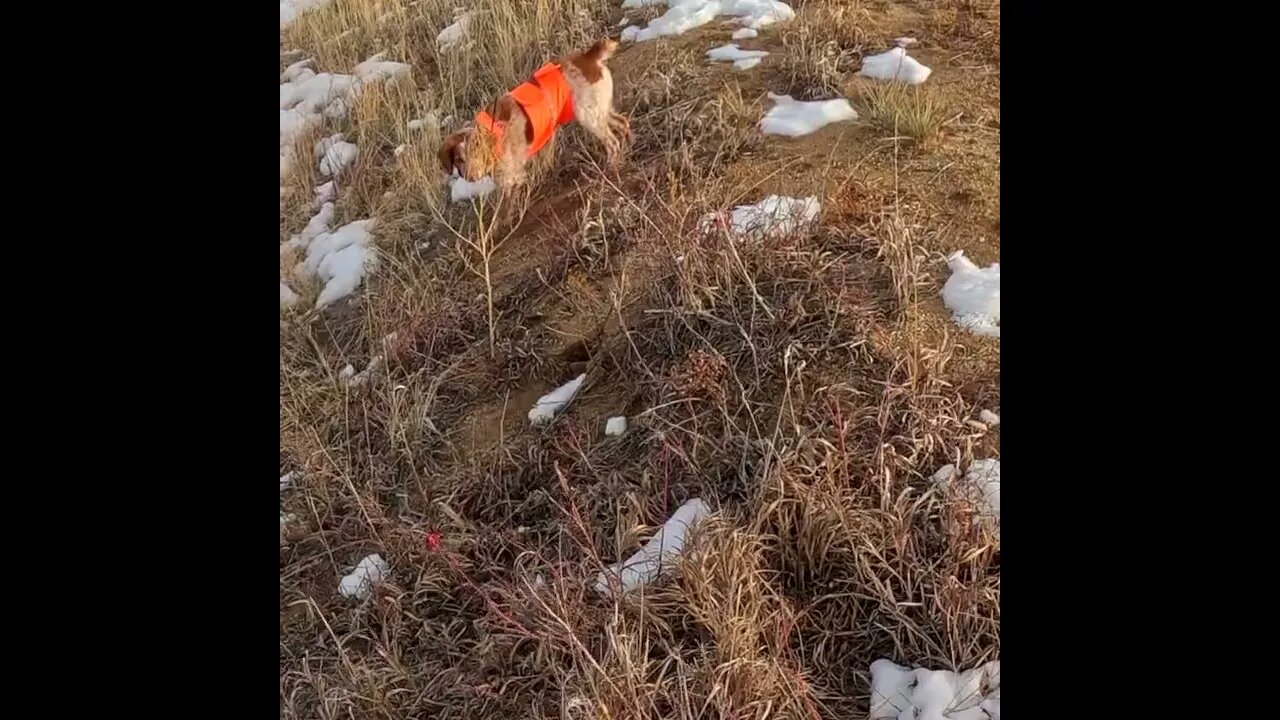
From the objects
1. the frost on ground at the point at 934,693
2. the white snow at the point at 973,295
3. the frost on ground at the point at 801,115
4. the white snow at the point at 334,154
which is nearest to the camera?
the frost on ground at the point at 934,693

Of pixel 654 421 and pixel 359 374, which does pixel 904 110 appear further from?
pixel 359 374

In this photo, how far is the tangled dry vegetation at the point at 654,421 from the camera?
3.74 feet

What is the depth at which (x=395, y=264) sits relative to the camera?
1.58 m

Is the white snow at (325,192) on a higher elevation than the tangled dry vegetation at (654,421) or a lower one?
higher

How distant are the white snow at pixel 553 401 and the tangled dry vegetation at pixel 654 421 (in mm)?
19

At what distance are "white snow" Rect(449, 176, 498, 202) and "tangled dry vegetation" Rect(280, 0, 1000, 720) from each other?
1.0 inches

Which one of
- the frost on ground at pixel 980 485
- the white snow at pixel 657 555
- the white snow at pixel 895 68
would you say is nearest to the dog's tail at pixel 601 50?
the white snow at pixel 895 68

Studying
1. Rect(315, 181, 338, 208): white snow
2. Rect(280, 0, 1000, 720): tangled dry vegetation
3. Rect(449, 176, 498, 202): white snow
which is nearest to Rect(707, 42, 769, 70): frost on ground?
Rect(280, 0, 1000, 720): tangled dry vegetation

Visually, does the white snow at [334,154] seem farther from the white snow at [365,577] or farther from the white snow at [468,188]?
the white snow at [365,577]
